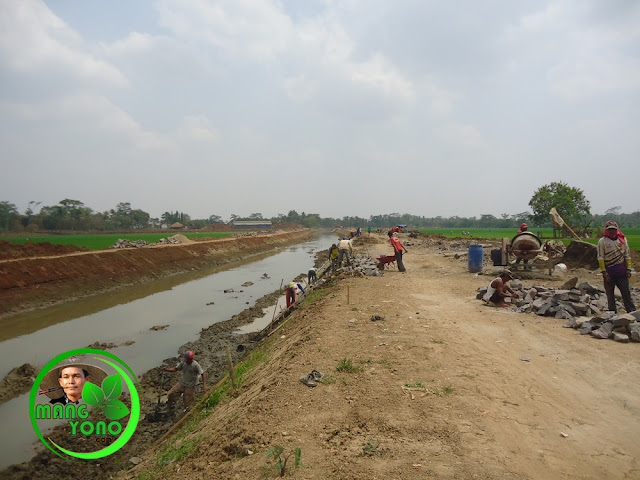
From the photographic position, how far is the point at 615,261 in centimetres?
710

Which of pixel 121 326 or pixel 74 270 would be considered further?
pixel 74 270

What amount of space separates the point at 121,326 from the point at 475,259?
14.9 meters

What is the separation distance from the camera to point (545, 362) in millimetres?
5199

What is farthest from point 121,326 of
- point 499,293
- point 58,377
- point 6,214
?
point 6,214

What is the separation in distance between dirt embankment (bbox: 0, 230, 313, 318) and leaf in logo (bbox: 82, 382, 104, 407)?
14.9 m

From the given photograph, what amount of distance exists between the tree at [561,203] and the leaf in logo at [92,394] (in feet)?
151

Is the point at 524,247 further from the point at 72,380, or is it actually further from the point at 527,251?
the point at 72,380

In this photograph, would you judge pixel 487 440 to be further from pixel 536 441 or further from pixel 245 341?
pixel 245 341

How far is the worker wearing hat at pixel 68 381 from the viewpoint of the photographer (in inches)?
154

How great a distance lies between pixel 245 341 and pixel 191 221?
120705 mm

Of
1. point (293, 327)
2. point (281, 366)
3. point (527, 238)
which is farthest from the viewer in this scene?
point (527, 238)

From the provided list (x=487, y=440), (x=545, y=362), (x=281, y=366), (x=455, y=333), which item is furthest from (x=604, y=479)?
(x=281, y=366)

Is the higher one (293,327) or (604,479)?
(604,479)

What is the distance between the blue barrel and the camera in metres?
14.2
